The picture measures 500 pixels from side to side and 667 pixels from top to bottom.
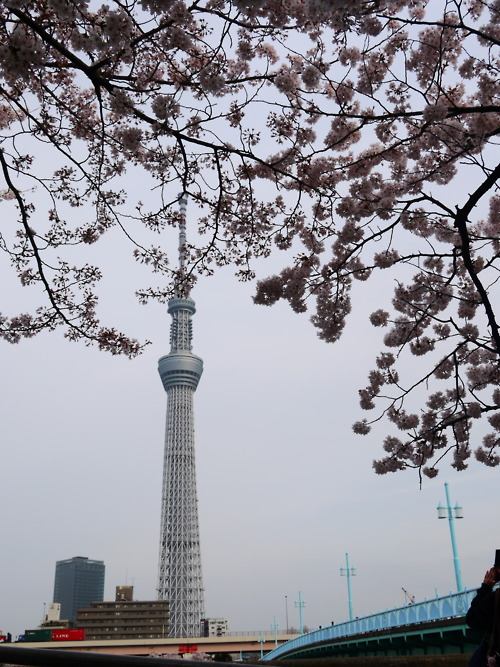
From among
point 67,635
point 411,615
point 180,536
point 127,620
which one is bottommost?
point 67,635

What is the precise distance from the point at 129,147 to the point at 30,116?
88 cm

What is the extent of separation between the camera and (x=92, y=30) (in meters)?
4.17

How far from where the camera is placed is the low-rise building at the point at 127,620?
78875mm

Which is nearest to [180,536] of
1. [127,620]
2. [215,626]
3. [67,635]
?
Result: [127,620]

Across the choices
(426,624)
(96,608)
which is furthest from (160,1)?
(96,608)

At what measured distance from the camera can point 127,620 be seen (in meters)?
82.0

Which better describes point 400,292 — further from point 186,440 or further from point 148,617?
point 148,617

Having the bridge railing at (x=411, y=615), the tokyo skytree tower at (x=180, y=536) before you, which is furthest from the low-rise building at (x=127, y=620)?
the bridge railing at (x=411, y=615)

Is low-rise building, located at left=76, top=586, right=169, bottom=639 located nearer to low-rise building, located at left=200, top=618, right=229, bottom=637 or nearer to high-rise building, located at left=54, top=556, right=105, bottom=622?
low-rise building, located at left=200, top=618, right=229, bottom=637

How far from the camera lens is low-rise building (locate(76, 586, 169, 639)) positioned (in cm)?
7888

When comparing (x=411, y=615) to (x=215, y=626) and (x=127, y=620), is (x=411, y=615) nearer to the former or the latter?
(x=127, y=620)

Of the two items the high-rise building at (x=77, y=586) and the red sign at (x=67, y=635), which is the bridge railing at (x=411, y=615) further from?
the high-rise building at (x=77, y=586)

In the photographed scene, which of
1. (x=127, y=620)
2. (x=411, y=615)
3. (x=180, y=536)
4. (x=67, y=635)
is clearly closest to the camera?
(x=411, y=615)

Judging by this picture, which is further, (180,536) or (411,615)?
(180,536)
